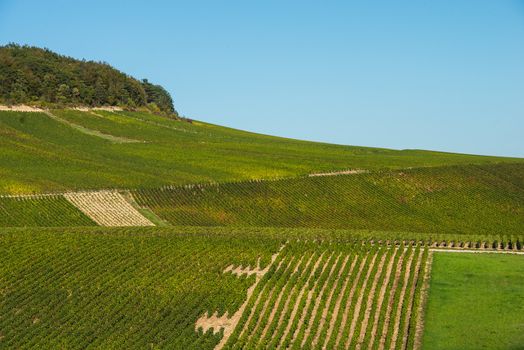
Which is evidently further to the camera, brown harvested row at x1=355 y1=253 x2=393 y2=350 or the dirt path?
the dirt path

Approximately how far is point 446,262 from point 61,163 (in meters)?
58.7

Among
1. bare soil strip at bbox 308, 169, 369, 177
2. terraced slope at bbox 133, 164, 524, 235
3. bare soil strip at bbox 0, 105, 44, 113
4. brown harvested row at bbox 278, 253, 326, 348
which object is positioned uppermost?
A: bare soil strip at bbox 0, 105, 44, 113

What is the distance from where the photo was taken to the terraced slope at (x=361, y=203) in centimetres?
7406

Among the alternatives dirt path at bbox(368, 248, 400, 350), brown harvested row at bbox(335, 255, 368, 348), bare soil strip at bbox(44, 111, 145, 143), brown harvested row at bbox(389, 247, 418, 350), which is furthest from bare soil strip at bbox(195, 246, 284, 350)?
bare soil strip at bbox(44, 111, 145, 143)

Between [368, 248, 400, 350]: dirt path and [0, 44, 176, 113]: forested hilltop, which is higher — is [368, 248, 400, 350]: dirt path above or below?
below

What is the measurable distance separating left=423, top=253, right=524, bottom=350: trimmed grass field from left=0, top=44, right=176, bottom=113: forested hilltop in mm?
102582

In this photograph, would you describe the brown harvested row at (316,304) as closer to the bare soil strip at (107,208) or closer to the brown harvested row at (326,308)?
the brown harvested row at (326,308)

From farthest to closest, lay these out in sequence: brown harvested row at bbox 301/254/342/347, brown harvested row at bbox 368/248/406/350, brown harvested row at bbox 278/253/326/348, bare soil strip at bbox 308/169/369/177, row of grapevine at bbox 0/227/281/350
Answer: bare soil strip at bbox 308/169/369/177
row of grapevine at bbox 0/227/281/350
brown harvested row at bbox 278/253/326/348
brown harvested row at bbox 301/254/342/347
brown harvested row at bbox 368/248/406/350

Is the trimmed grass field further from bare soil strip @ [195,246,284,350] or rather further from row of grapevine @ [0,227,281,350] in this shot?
row of grapevine @ [0,227,281,350]

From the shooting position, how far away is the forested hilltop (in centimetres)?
13800

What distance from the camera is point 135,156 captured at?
108312 mm

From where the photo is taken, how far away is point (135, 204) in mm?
75812

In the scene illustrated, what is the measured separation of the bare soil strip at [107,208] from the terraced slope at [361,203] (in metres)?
2.15

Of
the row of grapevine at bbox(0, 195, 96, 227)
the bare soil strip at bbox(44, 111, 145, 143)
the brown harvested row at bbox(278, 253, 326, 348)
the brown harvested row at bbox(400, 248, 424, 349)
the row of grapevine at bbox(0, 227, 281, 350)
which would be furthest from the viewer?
the bare soil strip at bbox(44, 111, 145, 143)
